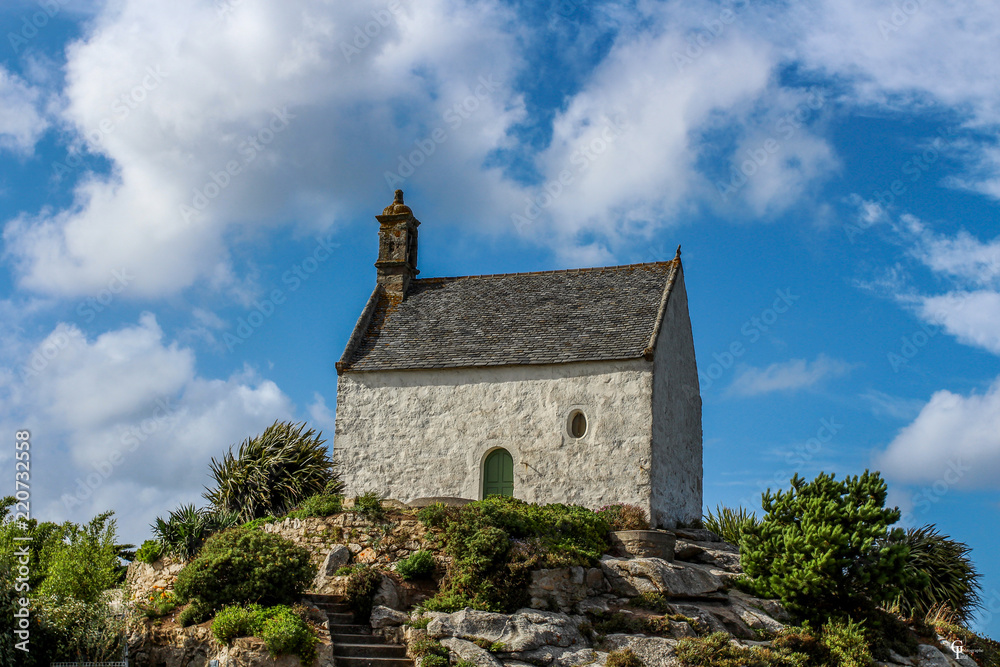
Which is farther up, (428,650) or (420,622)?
(420,622)

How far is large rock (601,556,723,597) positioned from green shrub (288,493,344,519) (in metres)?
6.46

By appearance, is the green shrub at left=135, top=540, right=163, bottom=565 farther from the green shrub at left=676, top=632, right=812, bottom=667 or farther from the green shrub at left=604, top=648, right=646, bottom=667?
the green shrub at left=676, top=632, right=812, bottom=667

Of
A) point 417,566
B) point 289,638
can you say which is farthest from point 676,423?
point 289,638

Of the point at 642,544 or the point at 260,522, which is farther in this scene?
the point at 260,522

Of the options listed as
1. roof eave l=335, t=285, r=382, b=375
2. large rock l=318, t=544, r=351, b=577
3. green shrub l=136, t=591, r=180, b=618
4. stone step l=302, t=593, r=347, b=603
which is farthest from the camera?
roof eave l=335, t=285, r=382, b=375

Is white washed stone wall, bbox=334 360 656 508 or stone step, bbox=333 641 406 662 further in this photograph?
white washed stone wall, bbox=334 360 656 508

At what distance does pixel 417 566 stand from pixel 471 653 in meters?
2.92

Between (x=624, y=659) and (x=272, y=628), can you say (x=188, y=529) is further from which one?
(x=624, y=659)

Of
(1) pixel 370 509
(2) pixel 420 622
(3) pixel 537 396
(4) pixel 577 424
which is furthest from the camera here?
(3) pixel 537 396

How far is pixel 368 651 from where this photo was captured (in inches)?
675

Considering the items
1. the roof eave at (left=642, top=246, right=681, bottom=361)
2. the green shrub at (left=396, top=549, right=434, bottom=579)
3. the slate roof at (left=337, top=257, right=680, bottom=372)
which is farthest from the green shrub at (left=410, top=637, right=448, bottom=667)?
the roof eave at (left=642, top=246, right=681, bottom=361)

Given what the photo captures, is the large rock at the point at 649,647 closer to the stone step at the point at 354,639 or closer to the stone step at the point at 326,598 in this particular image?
the stone step at the point at 354,639

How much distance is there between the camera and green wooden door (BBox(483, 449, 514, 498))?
85.1ft

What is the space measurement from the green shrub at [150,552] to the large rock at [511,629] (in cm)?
951
